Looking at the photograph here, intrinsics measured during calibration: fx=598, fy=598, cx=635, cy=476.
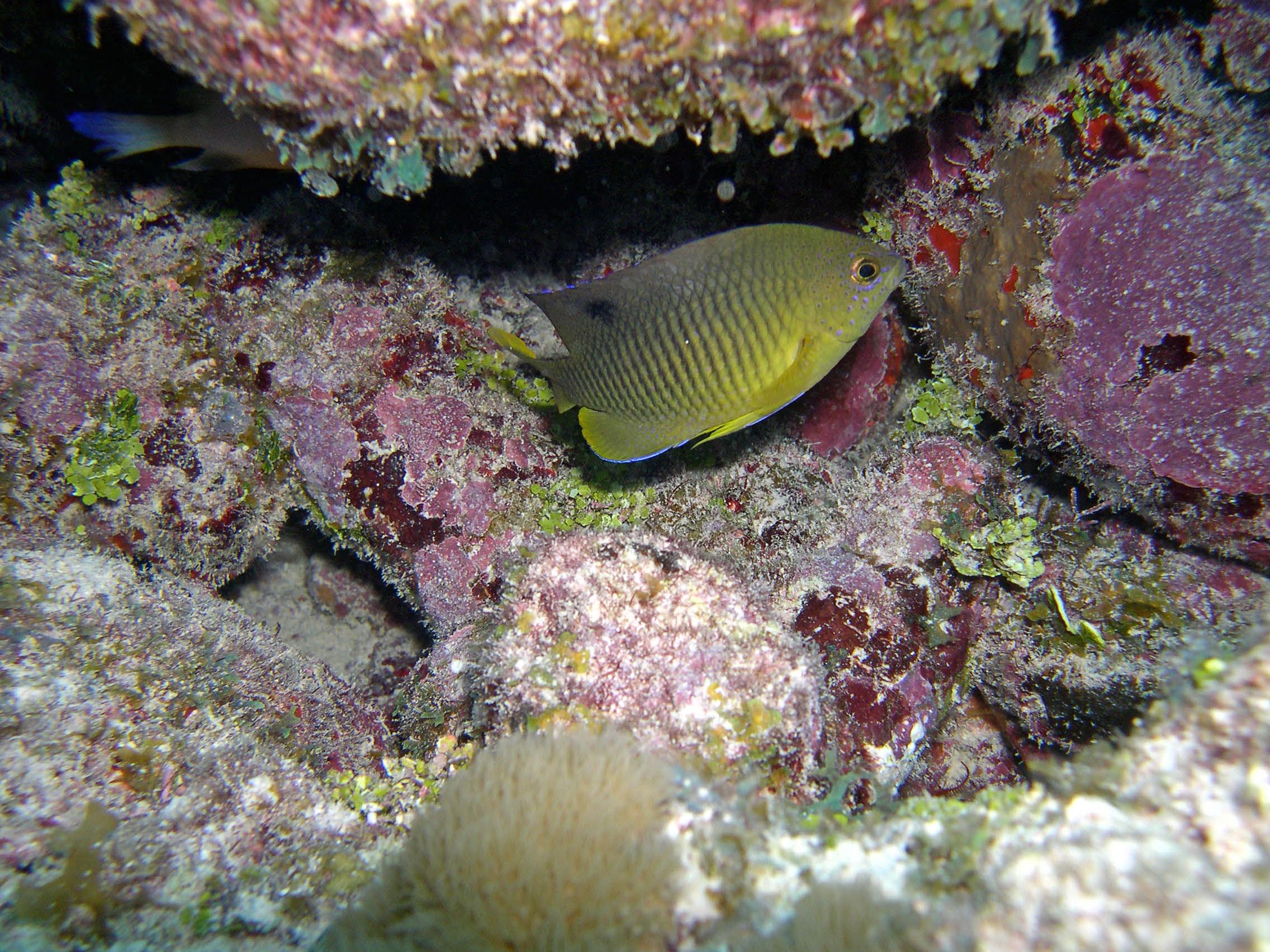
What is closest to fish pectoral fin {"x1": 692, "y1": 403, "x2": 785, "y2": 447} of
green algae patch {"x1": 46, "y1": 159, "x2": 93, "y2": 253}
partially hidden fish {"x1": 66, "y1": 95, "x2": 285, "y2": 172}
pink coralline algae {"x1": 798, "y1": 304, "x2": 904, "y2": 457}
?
pink coralline algae {"x1": 798, "y1": 304, "x2": 904, "y2": 457}

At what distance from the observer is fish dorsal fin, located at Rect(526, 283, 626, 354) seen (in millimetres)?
2818

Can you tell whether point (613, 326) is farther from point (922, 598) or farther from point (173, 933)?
point (173, 933)

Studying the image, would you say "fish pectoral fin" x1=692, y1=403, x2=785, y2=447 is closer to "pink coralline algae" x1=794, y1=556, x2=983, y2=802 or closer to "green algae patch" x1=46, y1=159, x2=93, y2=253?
"pink coralline algae" x1=794, y1=556, x2=983, y2=802

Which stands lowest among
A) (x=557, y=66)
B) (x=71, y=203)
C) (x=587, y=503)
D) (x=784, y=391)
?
(x=587, y=503)

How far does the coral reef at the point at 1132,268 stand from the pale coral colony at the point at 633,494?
0.02m

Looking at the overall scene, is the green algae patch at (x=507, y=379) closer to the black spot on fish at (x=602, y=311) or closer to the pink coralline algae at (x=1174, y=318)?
the black spot on fish at (x=602, y=311)

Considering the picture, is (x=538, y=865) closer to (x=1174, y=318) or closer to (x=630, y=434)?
(x=630, y=434)

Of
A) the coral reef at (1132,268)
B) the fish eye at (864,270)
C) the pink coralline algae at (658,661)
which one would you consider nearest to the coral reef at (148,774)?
the pink coralline algae at (658,661)

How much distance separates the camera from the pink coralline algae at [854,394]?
4277 mm

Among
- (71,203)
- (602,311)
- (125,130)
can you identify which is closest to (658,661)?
(602,311)

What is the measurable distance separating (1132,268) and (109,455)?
5.83 m

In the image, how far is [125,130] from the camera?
11.7ft

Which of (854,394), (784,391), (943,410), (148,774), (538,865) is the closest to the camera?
(538,865)

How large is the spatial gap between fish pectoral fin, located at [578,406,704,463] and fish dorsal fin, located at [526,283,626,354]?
1.26ft
